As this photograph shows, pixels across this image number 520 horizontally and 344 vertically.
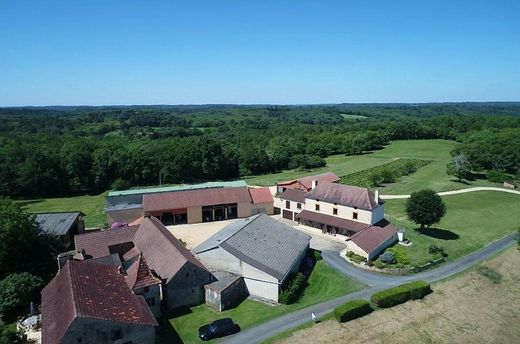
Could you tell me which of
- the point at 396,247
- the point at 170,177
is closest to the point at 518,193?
the point at 396,247

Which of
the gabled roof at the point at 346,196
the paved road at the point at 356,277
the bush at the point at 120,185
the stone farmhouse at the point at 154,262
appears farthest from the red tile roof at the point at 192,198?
the bush at the point at 120,185

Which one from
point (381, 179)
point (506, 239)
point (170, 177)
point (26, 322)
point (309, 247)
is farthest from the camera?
point (170, 177)

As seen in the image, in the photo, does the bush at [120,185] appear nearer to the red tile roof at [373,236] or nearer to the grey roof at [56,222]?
the grey roof at [56,222]

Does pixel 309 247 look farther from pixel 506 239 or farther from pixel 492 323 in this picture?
pixel 506 239

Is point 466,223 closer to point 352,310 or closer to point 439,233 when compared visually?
point 439,233

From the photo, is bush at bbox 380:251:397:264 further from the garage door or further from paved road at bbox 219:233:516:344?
the garage door

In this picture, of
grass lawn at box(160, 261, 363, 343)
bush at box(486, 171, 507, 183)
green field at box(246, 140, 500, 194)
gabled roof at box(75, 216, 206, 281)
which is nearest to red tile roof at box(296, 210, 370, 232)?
grass lawn at box(160, 261, 363, 343)

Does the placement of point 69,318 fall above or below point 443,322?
above
